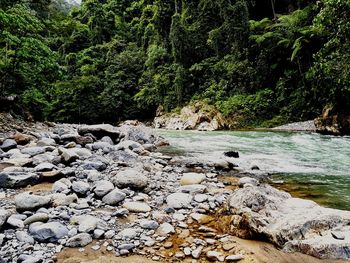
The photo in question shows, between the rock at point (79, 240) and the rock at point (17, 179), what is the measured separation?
2.08 m

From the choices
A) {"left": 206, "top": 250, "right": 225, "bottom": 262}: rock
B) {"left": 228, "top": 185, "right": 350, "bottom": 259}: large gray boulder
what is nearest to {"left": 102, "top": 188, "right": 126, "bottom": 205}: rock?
{"left": 228, "top": 185, "right": 350, "bottom": 259}: large gray boulder

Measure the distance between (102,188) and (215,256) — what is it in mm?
2179

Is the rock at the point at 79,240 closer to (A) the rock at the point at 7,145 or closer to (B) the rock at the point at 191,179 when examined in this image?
(B) the rock at the point at 191,179

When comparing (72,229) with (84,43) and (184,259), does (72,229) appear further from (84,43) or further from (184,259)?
(84,43)

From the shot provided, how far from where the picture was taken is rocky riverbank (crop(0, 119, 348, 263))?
124 inches

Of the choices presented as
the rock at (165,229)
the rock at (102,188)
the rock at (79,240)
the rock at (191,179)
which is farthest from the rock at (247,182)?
the rock at (79,240)

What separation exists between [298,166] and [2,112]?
12836mm

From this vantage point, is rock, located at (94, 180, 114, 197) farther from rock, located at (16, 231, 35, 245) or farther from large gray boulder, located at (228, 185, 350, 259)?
large gray boulder, located at (228, 185, 350, 259)

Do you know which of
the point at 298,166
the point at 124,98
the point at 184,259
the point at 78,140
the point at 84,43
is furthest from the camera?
the point at 84,43

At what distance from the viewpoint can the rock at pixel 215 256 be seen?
308 centimetres

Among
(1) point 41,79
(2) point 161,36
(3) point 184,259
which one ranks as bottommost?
(3) point 184,259

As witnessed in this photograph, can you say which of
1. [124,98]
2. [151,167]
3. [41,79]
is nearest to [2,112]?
[41,79]

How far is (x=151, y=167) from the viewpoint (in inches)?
264

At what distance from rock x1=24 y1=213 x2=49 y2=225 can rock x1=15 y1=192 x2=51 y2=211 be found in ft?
1.06
